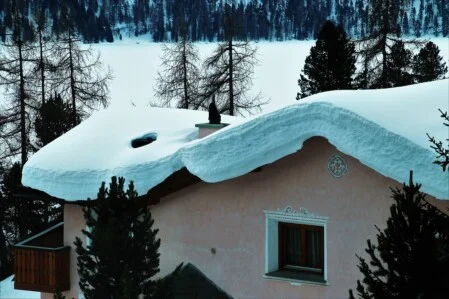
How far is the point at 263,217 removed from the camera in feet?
52.9

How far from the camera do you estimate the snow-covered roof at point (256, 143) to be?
13.3 metres

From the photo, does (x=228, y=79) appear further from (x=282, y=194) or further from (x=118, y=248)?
(x=118, y=248)

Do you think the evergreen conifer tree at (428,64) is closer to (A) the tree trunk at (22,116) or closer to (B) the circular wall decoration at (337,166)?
(A) the tree trunk at (22,116)

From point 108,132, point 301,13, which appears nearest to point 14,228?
point 108,132

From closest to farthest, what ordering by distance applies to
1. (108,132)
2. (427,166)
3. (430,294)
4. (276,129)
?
1. (430,294)
2. (427,166)
3. (276,129)
4. (108,132)

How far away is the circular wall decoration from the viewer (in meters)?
15.0

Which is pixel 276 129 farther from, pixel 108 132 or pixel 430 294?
pixel 430 294

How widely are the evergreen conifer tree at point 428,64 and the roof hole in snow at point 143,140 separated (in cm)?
2126

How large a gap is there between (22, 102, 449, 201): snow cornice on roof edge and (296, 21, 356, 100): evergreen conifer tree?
20437mm

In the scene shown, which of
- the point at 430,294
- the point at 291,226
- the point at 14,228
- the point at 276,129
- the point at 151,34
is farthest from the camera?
the point at 151,34

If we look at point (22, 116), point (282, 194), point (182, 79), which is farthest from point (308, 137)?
point (182, 79)

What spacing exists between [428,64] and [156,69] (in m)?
91.9

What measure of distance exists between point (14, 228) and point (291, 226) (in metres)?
21.5

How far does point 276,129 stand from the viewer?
581 inches
